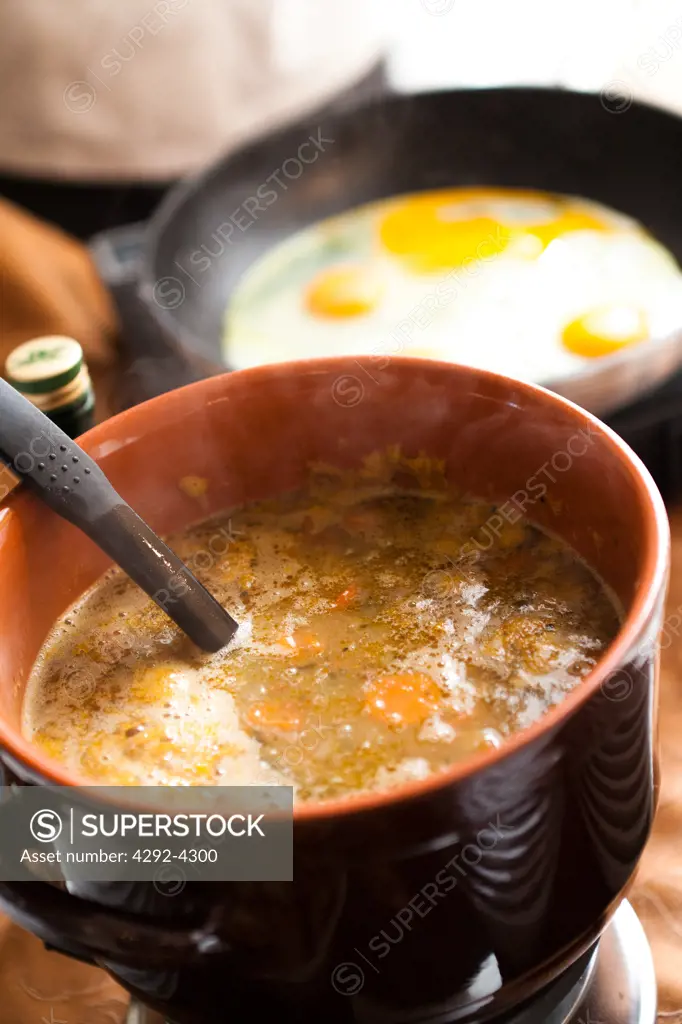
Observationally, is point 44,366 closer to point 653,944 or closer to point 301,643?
point 301,643

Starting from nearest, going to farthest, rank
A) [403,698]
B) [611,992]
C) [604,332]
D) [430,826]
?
[430,826] < [403,698] < [611,992] < [604,332]

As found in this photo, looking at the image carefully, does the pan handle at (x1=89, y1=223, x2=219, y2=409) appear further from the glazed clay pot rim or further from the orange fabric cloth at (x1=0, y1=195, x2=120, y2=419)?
the glazed clay pot rim

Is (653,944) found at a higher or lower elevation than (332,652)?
lower

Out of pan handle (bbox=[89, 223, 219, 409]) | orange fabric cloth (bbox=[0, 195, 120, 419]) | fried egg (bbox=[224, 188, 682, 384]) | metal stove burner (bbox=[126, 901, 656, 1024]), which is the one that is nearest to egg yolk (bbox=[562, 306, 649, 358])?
fried egg (bbox=[224, 188, 682, 384])

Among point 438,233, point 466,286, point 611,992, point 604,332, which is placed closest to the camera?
point 611,992

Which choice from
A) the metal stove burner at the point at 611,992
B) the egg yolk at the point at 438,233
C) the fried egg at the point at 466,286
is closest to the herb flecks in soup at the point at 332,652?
the metal stove burner at the point at 611,992

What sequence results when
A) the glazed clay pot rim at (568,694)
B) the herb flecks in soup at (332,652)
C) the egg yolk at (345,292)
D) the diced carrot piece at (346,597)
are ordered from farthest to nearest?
the egg yolk at (345,292), the diced carrot piece at (346,597), the herb flecks in soup at (332,652), the glazed clay pot rim at (568,694)

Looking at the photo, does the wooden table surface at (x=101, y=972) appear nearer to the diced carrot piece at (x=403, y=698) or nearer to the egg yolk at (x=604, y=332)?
the diced carrot piece at (x=403, y=698)

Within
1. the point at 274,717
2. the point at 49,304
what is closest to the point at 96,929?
the point at 274,717
